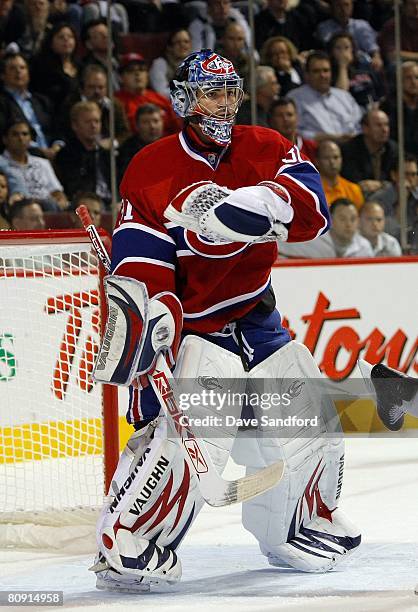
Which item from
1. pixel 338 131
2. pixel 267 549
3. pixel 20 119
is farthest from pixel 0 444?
pixel 338 131

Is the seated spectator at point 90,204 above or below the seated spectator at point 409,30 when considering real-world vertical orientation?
below

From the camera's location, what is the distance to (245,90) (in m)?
6.71

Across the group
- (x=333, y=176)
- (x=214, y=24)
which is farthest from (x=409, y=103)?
(x=214, y=24)

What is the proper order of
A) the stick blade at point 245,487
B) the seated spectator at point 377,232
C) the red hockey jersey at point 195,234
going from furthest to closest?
the seated spectator at point 377,232
the red hockey jersey at point 195,234
the stick blade at point 245,487

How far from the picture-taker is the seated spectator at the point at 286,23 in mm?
7008

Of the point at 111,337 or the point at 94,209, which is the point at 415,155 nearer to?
the point at 94,209

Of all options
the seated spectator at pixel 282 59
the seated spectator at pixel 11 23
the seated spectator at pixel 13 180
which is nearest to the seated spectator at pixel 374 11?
the seated spectator at pixel 282 59

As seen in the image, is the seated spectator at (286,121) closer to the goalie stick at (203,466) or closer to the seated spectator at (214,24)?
the seated spectator at (214,24)

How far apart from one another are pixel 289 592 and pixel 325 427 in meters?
0.44

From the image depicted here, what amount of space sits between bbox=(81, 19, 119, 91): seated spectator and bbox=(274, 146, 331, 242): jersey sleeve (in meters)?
3.87

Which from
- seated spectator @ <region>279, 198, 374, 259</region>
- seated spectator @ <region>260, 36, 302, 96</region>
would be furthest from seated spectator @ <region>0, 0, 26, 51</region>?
seated spectator @ <region>279, 198, 374, 259</region>

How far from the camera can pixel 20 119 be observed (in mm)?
6637

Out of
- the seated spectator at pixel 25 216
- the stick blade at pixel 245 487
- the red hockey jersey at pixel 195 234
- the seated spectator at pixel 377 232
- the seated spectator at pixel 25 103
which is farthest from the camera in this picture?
the seated spectator at pixel 25 103

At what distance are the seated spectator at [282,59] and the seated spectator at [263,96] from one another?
6 cm
